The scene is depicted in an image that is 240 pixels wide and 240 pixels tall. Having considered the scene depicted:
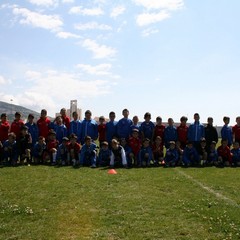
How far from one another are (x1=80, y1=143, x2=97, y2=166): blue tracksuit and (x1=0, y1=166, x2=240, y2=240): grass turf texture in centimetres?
277

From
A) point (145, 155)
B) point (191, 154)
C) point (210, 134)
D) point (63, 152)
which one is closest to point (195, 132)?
point (210, 134)

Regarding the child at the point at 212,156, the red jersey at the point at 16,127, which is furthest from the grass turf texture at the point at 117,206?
the child at the point at 212,156

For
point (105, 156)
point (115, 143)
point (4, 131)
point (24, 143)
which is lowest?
point (105, 156)

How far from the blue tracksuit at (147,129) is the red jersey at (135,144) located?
0.72 m

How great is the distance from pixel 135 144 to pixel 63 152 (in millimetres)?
3027

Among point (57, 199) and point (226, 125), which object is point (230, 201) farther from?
point (226, 125)

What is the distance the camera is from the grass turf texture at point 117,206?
6457mm

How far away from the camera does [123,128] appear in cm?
1698

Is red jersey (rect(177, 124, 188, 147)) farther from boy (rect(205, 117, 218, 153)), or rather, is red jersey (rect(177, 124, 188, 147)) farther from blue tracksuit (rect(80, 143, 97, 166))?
blue tracksuit (rect(80, 143, 97, 166))

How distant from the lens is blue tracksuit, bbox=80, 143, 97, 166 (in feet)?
52.4

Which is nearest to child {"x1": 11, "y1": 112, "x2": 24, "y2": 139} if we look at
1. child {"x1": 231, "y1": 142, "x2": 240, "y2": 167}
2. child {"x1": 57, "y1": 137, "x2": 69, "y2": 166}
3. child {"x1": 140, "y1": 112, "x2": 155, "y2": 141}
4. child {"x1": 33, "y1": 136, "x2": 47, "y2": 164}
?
child {"x1": 33, "y1": 136, "x2": 47, "y2": 164}

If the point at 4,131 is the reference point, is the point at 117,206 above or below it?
below

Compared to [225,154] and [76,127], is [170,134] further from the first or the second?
Result: [76,127]

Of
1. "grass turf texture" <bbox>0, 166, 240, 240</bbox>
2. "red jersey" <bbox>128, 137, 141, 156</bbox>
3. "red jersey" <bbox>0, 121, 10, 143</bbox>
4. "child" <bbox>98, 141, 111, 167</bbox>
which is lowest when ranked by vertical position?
"grass turf texture" <bbox>0, 166, 240, 240</bbox>
